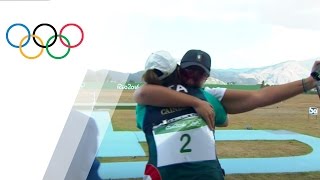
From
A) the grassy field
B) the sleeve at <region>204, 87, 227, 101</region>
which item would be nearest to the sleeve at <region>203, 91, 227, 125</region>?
the sleeve at <region>204, 87, 227, 101</region>

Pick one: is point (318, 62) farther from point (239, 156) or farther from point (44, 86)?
point (239, 156)

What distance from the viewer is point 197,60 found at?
1.11m

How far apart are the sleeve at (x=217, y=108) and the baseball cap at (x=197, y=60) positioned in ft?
0.22

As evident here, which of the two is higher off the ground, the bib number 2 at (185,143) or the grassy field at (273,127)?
the bib number 2 at (185,143)

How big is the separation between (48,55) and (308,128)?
3291mm

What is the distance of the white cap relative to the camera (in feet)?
3.64

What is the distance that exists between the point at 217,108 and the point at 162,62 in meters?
0.21

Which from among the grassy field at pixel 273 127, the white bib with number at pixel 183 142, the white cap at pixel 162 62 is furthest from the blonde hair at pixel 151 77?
the grassy field at pixel 273 127

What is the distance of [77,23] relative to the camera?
204cm

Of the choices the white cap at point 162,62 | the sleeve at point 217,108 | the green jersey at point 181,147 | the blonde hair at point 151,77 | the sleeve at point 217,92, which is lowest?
the green jersey at point 181,147

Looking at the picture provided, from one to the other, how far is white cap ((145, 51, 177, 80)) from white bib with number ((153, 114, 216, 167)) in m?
0.15

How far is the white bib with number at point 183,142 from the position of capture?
3.51ft

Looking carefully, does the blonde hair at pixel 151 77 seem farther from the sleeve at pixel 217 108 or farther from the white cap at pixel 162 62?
the sleeve at pixel 217 108

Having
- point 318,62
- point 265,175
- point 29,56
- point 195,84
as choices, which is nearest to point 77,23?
point 29,56
